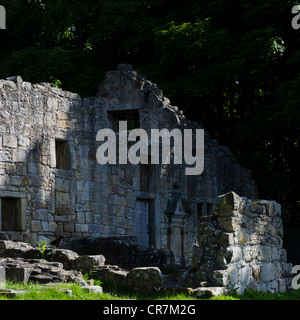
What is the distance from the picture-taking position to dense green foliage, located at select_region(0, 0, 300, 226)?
23.9 meters

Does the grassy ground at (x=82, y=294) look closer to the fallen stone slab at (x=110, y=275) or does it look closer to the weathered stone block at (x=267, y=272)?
the fallen stone slab at (x=110, y=275)

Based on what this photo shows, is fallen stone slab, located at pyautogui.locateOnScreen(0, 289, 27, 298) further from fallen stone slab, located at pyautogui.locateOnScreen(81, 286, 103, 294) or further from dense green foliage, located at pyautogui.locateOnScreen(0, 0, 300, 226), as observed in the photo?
dense green foliage, located at pyautogui.locateOnScreen(0, 0, 300, 226)

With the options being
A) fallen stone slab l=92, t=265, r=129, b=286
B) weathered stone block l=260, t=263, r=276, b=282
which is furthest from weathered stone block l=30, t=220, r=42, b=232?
weathered stone block l=260, t=263, r=276, b=282

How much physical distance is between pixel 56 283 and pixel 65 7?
1659 centimetres

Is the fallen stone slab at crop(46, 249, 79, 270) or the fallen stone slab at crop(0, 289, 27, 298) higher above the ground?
the fallen stone slab at crop(46, 249, 79, 270)

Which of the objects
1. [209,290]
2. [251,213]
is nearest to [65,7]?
[251,213]

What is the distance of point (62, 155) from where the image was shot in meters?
17.3

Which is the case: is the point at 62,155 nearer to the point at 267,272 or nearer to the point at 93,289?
the point at 267,272

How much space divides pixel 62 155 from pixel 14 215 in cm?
215

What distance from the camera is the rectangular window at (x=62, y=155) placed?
17.3 metres

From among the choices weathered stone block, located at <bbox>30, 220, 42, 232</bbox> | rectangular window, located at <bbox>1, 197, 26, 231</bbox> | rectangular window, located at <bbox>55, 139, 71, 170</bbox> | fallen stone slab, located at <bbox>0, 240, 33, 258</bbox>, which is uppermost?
rectangular window, located at <bbox>55, 139, 71, 170</bbox>

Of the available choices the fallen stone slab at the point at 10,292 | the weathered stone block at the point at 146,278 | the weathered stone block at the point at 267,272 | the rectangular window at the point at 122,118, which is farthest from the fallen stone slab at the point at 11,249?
the rectangular window at the point at 122,118

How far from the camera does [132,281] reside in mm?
11523

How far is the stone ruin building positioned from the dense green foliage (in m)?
2.35
